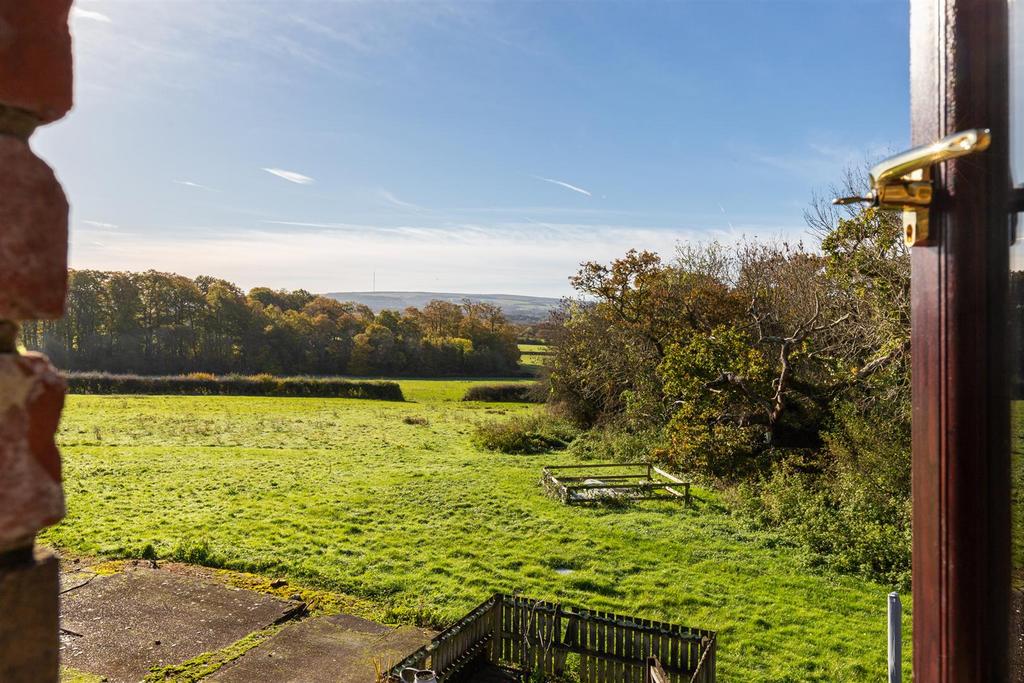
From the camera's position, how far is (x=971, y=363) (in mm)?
1021

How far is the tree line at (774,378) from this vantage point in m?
9.98

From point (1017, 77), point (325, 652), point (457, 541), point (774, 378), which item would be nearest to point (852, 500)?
point (774, 378)

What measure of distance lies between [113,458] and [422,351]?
2624 centimetres

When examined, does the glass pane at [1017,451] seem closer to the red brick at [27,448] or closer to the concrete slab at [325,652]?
the red brick at [27,448]

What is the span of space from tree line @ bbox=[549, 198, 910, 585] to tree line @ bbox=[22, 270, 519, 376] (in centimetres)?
2030

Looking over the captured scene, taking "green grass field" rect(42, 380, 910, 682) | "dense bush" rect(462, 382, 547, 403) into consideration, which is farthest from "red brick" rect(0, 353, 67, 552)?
"dense bush" rect(462, 382, 547, 403)

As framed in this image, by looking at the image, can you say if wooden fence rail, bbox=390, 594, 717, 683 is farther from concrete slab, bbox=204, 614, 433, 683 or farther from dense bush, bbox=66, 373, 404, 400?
dense bush, bbox=66, 373, 404, 400

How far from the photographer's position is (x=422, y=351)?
41125 mm

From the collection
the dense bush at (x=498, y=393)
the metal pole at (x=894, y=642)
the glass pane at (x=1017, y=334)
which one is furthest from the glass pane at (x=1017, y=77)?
the dense bush at (x=498, y=393)

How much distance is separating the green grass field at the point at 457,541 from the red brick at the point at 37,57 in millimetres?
6388

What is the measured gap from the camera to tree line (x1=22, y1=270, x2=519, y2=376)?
34.4m

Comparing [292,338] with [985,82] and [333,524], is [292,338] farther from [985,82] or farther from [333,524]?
[985,82]

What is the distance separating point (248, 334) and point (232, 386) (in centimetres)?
848

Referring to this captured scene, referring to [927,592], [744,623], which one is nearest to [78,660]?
[744,623]
